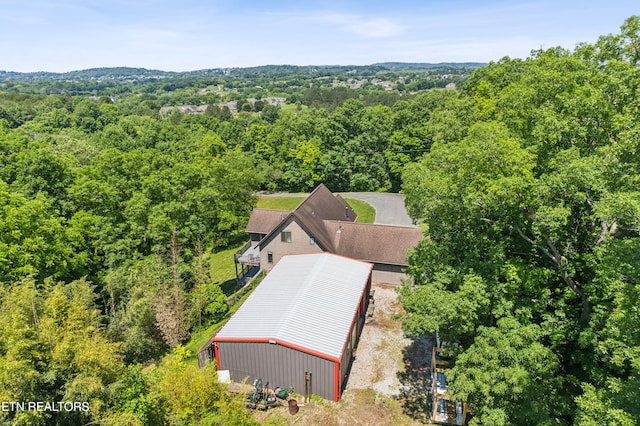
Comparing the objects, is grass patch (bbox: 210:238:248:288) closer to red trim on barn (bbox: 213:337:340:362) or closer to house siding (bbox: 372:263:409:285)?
house siding (bbox: 372:263:409:285)

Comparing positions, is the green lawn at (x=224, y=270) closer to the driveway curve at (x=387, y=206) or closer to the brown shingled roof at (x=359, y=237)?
the brown shingled roof at (x=359, y=237)

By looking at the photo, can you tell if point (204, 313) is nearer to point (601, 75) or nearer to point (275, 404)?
point (275, 404)

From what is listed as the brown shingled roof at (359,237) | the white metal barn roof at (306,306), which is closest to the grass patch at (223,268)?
the brown shingled roof at (359,237)

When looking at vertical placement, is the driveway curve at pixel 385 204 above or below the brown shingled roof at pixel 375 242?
below

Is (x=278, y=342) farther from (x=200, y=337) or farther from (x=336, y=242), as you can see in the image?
(x=336, y=242)

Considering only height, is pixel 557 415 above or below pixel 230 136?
below

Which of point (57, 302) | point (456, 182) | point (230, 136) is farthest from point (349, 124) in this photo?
point (57, 302)
